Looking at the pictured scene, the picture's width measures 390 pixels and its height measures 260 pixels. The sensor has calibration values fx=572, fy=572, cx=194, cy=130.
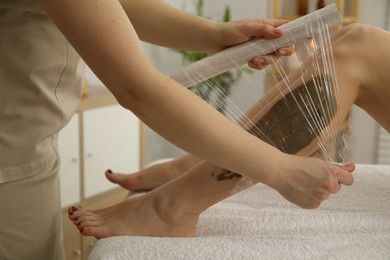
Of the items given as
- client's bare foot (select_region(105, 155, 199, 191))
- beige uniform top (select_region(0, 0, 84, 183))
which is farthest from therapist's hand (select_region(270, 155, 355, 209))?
client's bare foot (select_region(105, 155, 199, 191))

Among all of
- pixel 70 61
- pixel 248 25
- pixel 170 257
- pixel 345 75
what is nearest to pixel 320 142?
pixel 345 75

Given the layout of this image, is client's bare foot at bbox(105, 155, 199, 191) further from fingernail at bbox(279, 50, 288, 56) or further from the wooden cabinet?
the wooden cabinet

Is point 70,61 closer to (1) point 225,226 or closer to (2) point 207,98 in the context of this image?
(2) point 207,98

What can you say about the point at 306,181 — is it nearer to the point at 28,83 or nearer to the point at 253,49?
the point at 253,49

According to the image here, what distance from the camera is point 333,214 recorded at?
49.7 inches

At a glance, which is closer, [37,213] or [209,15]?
[37,213]

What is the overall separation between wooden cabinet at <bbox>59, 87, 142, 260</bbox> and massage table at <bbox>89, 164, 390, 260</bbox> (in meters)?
1.09

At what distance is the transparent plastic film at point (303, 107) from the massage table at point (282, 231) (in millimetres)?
132

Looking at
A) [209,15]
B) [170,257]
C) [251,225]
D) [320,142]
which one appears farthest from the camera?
[209,15]

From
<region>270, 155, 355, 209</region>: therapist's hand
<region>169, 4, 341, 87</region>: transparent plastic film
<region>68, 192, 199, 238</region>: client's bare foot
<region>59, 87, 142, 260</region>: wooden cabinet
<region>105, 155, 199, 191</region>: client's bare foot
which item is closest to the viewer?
<region>270, 155, 355, 209</region>: therapist's hand

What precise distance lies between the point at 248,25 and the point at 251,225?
423mm

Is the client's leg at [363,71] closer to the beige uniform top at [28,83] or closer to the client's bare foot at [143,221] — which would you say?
the client's bare foot at [143,221]

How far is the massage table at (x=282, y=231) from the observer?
100 cm

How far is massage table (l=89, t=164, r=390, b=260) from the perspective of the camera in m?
1.00
